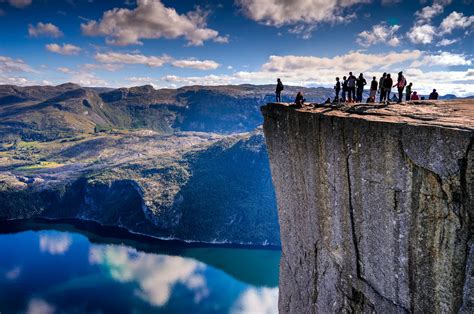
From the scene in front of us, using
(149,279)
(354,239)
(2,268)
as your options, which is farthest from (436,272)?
(2,268)

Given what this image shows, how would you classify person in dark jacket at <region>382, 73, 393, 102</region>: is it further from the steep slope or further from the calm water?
the steep slope

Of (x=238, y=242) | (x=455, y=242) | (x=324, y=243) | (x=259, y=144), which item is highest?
(x=455, y=242)

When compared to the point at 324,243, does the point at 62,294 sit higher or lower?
lower

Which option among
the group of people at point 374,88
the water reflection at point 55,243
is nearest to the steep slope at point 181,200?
the water reflection at point 55,243

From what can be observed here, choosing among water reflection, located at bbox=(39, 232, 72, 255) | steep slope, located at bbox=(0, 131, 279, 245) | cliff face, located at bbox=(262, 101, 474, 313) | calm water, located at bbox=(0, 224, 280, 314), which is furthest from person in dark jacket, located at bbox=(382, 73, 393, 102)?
water reflection, located at bbox=(39, 232, 72, 255)

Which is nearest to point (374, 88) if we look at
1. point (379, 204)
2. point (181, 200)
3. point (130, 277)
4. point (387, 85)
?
point (387, 85)

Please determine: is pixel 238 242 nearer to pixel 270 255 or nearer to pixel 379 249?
pixel 270 255

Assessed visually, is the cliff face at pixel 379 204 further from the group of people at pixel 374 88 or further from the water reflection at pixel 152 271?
the water reflection at pixel 152 271
